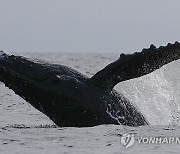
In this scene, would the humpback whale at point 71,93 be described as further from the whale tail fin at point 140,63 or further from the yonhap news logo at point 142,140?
the yonhap news logo at point 142,140

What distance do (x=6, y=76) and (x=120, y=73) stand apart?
2.13 meters

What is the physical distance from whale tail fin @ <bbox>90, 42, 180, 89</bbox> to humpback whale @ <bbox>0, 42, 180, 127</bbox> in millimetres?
19

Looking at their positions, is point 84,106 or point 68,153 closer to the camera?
point 68,153

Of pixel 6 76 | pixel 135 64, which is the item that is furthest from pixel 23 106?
pixel 135 64

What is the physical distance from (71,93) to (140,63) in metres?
1.43

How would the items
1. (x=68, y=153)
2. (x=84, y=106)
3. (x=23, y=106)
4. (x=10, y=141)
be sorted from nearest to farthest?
(x=68, y=153), (x=10, y=141), (x=84, y=106), (x=23, y=106)

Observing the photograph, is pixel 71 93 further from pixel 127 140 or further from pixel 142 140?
pixel 142 140

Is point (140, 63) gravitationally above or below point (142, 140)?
above

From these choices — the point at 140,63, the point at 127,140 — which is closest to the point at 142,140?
the point at 127,140

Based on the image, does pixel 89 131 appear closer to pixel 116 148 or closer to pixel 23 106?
pixel 116 148

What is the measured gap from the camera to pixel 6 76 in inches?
421

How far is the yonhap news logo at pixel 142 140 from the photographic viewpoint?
9.46 meters

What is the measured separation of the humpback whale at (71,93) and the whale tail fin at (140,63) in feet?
0.06

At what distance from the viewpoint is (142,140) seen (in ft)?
31.5
